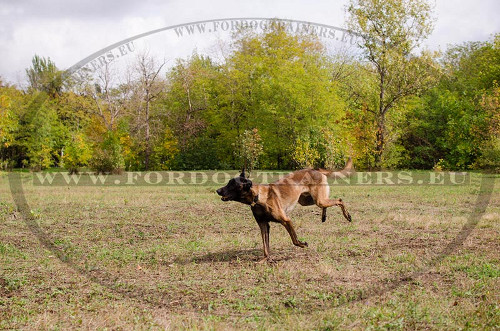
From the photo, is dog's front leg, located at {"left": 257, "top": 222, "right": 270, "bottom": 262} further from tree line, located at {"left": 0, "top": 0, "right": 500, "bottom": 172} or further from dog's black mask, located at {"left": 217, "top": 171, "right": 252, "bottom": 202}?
tree line, located at {"left": 0, "top": 0, "right": 500, "bottom": 172}

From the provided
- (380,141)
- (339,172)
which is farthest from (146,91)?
(339,172)

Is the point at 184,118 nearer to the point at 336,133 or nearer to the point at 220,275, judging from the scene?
the point at 336,133

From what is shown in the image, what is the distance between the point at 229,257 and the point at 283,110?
2993 cm

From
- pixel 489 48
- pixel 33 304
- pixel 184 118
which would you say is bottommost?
pixel 33 304

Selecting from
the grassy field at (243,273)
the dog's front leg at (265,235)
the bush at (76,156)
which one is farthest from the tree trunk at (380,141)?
the dog's front leg at (265,235)

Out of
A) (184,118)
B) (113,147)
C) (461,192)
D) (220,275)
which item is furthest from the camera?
(184,118)

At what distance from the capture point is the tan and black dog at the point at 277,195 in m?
7.27

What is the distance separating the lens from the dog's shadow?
26.1 feet

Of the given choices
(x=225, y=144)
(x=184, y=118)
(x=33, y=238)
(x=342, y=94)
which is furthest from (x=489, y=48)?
(x=33, y=238)

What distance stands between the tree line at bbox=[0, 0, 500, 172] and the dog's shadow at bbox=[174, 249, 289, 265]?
2021cm

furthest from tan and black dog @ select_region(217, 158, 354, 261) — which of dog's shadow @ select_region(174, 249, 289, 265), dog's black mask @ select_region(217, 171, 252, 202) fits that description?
dog's shadow @ select_region(174, 249, 289, 265)

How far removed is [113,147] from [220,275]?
2776 centimetres

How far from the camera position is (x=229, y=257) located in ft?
27.0

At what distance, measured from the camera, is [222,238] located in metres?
9.95
